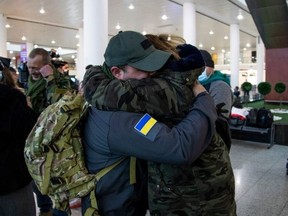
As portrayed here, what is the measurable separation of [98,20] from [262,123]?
402 cm

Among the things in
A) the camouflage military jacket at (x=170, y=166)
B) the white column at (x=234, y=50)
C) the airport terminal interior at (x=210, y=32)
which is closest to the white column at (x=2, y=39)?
the airport terminal interior at (x=210, y=32)

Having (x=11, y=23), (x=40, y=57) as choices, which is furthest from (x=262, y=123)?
(x=11, y=23)

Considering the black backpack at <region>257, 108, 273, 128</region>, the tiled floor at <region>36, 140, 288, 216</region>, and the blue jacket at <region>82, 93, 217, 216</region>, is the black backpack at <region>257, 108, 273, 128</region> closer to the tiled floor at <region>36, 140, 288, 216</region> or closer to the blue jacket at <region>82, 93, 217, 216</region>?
the tiled floor at <region>36, 140, 288, 216</region>

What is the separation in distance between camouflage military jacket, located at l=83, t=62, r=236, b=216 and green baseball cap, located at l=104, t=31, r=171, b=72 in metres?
0.05

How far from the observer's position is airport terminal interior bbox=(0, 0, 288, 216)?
366 centimetres

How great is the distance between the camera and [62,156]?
1.04 m

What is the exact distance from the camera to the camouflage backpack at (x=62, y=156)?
1.02 m

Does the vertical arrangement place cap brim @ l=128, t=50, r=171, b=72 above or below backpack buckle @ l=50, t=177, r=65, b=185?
above

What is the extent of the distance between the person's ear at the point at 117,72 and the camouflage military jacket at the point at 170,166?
0.10ft

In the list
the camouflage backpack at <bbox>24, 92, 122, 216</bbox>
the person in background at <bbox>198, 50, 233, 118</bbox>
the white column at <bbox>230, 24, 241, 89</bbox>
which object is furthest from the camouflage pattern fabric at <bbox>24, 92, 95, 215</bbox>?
the white column at <bbox>230, 24, 241, 89</bbox>

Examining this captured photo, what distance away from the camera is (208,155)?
105cm

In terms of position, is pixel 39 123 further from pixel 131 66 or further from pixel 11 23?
pixel 11 23

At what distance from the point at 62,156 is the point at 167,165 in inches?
14.1

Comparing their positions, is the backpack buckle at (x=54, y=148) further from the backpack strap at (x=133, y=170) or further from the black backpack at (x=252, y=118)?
the black backpack at (x=252, y=118)
